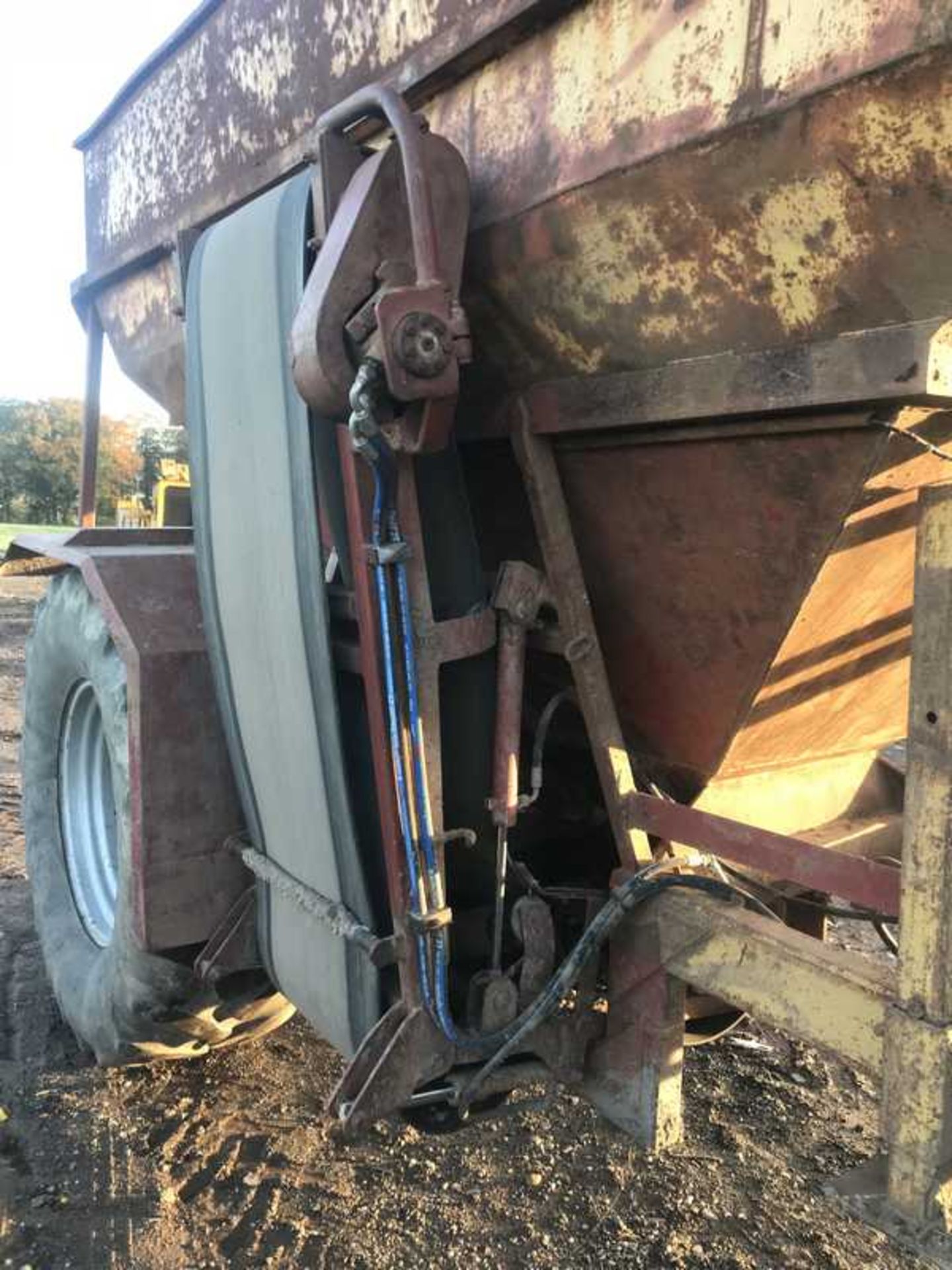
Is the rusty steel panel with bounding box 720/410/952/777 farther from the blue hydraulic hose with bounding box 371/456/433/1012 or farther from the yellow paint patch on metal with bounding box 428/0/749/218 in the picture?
the blue hydraulic hose with bounding box 371/456/433/1012

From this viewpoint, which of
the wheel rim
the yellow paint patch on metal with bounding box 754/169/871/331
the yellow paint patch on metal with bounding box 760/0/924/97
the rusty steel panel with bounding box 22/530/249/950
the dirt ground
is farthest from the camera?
the wheel rim

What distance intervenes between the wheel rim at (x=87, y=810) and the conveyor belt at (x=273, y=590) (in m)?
1.03

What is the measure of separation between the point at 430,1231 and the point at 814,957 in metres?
1.19

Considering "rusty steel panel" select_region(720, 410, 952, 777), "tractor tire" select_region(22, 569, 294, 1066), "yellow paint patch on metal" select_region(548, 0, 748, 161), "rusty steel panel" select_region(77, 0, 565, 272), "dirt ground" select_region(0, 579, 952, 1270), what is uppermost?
"rusty steel panel" select_region(77, 0, 565, 272)

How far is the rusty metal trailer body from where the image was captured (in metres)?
1.45

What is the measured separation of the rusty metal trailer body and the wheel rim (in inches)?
36.5

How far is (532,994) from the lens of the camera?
2045 mm

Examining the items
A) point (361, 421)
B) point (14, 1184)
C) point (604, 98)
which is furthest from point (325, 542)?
point (14, 1184)

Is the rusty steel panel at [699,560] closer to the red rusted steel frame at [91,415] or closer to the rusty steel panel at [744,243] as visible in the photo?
the rusty steel panel at [744,243]

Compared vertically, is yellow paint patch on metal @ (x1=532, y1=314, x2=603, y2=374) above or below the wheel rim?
above

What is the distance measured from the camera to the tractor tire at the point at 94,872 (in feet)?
8.44

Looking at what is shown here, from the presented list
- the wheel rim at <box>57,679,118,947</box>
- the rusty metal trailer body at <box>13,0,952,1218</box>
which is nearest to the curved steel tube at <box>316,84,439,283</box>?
the rusty metal trailer body at <box>13,0,952,1218</box>

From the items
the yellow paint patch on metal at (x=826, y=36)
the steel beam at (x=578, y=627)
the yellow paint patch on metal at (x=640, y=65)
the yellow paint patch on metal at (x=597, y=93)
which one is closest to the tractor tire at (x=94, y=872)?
the steel beam at (x=578, y=627)

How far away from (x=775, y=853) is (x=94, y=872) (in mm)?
2293
